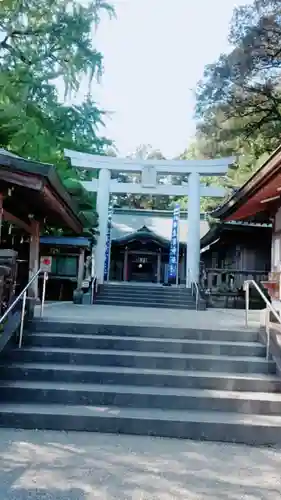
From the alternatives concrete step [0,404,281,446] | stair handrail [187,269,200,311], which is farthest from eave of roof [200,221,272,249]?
concrete step [0,404,281,446]

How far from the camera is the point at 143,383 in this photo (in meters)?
4.95

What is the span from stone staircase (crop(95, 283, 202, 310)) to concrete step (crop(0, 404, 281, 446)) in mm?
8515

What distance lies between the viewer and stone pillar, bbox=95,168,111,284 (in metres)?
14.9

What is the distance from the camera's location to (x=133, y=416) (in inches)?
169

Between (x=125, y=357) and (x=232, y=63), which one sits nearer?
(x=125, y=357)

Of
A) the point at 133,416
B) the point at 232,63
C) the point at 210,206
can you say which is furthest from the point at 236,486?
the point at 210,206

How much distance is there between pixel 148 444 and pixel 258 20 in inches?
594

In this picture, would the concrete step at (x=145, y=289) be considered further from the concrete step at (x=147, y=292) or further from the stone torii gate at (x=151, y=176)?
the stone torii gate at (x=151, y=176)

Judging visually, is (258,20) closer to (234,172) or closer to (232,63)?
(232,63)

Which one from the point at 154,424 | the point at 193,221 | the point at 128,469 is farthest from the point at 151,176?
the point at 128,469

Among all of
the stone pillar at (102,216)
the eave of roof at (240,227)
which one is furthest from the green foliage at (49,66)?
the eave of roof at (240,227)

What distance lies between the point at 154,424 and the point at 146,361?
1111 mm

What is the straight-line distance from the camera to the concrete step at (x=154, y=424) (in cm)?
417

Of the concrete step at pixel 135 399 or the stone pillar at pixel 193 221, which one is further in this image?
the stone pillar at pixel 193 221
